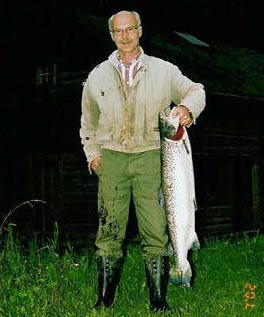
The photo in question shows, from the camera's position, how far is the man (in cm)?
504

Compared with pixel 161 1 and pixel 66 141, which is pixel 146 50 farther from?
pixel 161 1

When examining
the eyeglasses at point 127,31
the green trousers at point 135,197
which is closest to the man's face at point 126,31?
the eyeglasses at point 127,31

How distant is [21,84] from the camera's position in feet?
50.1

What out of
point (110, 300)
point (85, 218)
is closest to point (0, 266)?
point (110, 300)

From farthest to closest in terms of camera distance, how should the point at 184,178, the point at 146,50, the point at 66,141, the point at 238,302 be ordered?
the point at 66,141 < the point at 146,50 < the point at 238,302 < the point at 184,178

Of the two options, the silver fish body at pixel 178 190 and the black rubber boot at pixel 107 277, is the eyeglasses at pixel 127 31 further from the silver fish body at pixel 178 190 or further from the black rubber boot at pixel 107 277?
the black rubber boot at pixel 107 277

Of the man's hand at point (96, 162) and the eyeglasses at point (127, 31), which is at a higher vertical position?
the eyeglasses at point (127, 31)

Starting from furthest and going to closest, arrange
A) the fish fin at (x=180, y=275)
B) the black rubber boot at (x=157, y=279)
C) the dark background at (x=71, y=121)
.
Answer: the dark background at (x=71, y=121)
the black rubber boot at (x=157, y=279)
the fish fin at (x=180, y=275)

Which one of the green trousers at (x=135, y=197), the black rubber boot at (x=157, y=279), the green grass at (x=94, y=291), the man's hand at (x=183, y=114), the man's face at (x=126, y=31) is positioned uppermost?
the man's face at (x=126, y=31)

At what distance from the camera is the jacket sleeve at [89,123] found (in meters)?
5.28

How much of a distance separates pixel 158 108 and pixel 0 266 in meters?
2.13

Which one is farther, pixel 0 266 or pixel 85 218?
pixel 85 218

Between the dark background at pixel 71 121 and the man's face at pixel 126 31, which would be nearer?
the man's face at pixel 126 31

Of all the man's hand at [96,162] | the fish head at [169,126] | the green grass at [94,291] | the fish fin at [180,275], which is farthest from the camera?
the green grass at [94,291]
